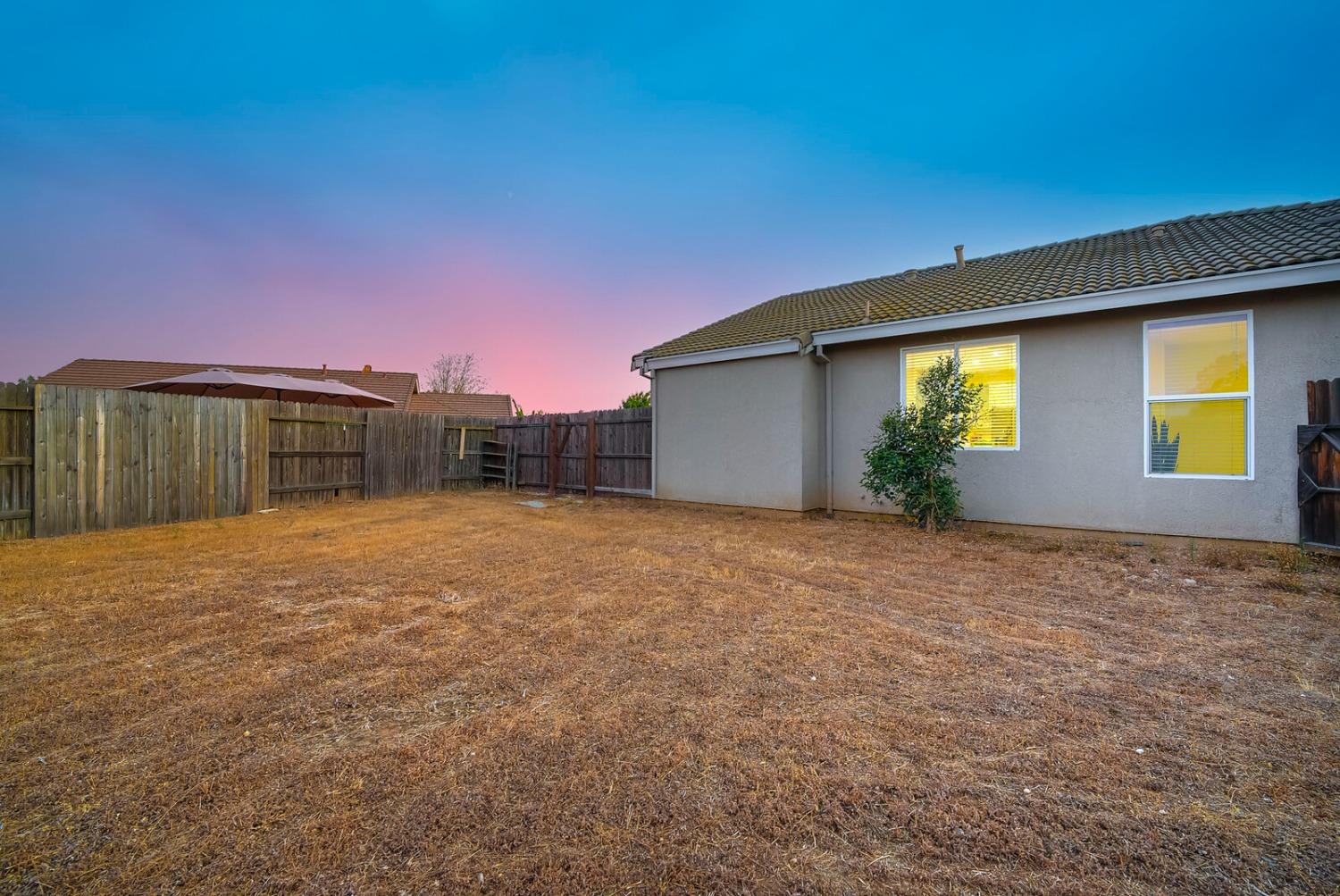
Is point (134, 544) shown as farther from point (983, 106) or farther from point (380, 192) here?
point (983, 106)

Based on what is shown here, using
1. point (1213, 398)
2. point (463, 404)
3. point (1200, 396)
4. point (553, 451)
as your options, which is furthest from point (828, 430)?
point (463, 404)

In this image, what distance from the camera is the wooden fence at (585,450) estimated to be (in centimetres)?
1137

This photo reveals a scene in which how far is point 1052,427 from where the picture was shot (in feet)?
22.5

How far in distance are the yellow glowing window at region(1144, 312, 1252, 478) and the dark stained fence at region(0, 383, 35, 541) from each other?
44.8 ft

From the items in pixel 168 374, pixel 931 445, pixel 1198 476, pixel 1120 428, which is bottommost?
pixel 1198 476

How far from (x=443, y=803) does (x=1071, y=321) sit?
325 inches

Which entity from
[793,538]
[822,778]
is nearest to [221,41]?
[793,538]

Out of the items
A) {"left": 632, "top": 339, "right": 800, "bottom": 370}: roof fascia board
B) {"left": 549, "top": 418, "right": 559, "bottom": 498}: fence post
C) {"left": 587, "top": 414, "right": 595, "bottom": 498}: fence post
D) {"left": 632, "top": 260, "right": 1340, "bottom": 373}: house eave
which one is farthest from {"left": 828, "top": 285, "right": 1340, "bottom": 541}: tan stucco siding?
{"left": 549, "top": 418, "right": 559, "bottom": 498}: fence post

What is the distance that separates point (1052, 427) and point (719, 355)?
507 centimetres

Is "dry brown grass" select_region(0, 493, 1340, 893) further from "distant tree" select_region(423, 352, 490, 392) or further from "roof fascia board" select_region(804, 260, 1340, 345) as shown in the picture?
"distant tree" select_region(423, 352, 490, 392)

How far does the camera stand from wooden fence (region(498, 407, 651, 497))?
37.3 ft

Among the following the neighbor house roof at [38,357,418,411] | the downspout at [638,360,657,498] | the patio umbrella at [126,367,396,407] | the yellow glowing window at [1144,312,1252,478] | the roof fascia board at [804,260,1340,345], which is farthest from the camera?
the neighbor house roof at [38,357,418,411]

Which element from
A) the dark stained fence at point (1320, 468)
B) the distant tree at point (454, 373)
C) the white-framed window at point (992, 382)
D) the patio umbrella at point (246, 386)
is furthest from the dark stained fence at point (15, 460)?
the distant tree at point (454, 373)

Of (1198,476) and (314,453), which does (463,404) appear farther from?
(1198,476)
